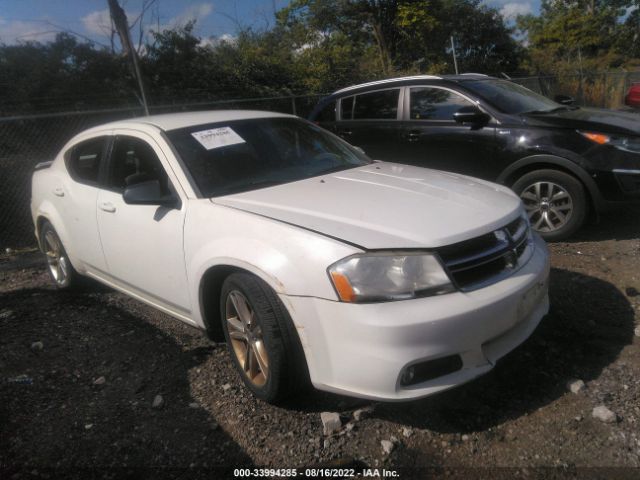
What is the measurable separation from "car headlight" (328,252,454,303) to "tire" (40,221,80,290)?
10.5ft

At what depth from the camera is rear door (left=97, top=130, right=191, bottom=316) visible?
3050 millimetres

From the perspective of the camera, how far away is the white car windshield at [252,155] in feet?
10.4

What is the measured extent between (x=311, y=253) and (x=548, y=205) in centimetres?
341

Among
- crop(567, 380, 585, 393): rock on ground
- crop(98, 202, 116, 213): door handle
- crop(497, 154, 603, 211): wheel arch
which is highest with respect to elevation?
crop(98, 202, 116, 213): door handle

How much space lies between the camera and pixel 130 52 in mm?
9289

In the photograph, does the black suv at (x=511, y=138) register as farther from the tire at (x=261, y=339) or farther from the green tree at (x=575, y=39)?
the green tree at (x=575, y=39)

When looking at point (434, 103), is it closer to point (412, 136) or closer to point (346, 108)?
point (412, 136)

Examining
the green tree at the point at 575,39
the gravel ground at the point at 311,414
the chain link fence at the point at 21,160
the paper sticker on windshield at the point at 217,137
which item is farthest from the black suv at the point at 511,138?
the green tree at the point at 575,39

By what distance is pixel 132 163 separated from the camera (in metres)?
3.74

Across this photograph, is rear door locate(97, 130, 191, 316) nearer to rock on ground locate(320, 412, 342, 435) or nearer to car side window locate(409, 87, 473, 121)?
rock on ground locate(320, 412, 342, 435)

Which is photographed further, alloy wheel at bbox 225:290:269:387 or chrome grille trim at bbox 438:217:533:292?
alloy wheel at bbox 225:290:269:387

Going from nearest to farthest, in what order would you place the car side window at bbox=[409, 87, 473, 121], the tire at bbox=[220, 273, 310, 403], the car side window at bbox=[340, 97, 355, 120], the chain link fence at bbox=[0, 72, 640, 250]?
the tire at bbox=[220, 273, 310, 403] → the car side window at bbox=[409, 87, 473, 121] → the car side window at bbox=[340, 97, 355, 120] → the chain link fence at bbox=[0, 72, 640, 250]

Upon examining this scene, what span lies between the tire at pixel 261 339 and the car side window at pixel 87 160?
6.12 feet

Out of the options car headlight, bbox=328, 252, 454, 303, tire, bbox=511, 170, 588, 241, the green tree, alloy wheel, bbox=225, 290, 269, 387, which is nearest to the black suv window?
tire, bbox=511, 170, 588, 241
